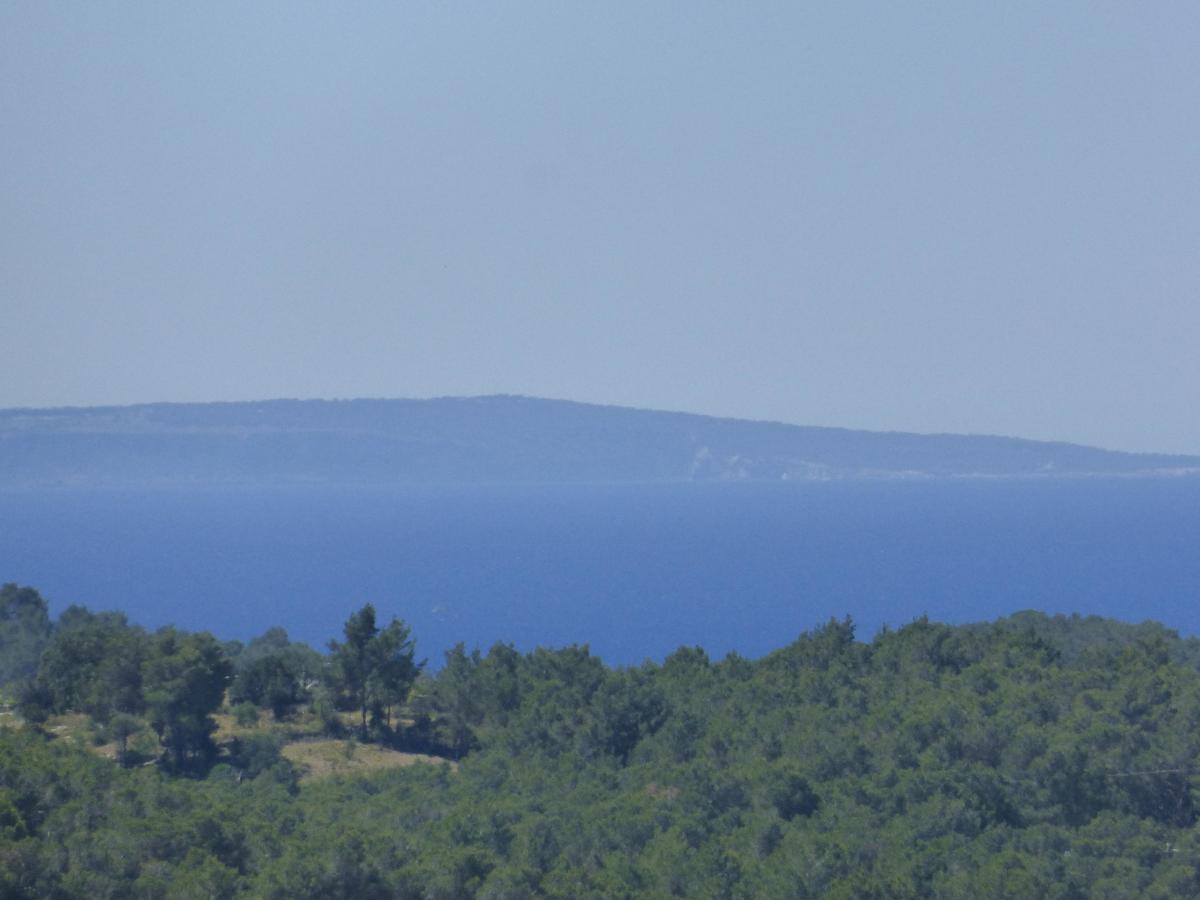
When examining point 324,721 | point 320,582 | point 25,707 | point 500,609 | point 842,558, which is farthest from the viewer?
point 842,558

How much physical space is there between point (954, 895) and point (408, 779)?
1001 cm

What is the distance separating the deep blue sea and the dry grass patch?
25.6m

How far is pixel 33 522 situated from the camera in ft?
456

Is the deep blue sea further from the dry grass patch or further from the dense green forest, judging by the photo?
the dry grass patch

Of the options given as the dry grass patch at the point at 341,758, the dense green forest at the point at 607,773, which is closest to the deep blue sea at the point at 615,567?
the dense green forest at the point at 607,773

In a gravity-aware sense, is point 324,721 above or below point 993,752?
below

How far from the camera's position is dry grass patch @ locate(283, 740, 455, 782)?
2370 cm

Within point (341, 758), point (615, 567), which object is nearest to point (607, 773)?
point (341, 758)

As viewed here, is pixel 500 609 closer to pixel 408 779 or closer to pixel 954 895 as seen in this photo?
pixel 408 779

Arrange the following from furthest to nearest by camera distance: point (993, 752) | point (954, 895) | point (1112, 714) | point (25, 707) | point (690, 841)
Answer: point (25, 707)
point (1112, 714)
point (993, 752)
point (690, 841)
point (954, 895)

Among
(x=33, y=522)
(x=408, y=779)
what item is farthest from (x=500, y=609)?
(x=33, y=522)

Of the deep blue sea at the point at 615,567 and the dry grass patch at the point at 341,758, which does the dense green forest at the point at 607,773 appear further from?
the deep blue sea at the point at 615,567

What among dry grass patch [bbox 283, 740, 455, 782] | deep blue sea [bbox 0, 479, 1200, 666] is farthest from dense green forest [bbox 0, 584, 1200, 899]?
deep blue sea [bbox 0, 479, 1200, 666]

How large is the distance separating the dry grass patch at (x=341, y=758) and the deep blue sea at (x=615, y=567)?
25597mm
